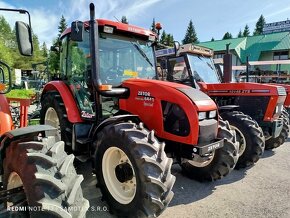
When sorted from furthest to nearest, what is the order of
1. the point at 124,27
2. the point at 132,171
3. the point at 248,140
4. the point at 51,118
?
the point at 51,118
the point at 248,140
the point at 124,27
the point at 132,171

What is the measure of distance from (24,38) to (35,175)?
3.98 ft

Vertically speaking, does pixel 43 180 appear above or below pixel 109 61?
below

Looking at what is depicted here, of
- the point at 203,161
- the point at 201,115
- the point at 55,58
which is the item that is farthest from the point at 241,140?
the point at 55,58

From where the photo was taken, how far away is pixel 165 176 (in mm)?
2713

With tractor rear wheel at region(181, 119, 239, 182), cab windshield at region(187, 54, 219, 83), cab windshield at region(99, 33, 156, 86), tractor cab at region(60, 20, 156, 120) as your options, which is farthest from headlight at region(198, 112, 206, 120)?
cab windshield at region(187, 54, 219, 83)

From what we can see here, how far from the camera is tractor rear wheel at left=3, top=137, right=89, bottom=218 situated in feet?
5.87

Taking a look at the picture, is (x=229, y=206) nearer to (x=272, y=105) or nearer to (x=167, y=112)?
(x=167, y=112)

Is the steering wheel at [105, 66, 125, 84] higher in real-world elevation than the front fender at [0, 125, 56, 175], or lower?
Result: higher

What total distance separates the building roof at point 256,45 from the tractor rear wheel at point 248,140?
30279 millimetres

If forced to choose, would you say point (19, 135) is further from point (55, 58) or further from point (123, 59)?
point (55, 58)

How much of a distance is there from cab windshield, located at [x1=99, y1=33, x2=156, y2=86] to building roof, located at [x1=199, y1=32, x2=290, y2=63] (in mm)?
31456

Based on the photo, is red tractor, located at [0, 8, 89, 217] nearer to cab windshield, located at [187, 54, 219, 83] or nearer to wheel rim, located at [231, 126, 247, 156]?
wheel rim, located at [231, 126, 247, 156]

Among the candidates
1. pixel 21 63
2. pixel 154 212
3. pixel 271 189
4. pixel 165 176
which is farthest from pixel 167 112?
pixel 21 63

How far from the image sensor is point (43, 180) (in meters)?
1.81
